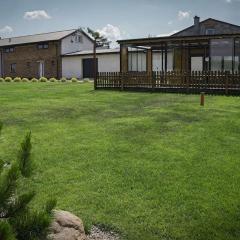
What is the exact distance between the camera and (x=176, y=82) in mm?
24859

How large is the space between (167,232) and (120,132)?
234 inches

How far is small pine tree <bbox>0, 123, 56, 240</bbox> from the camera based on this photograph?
3627 millimetres

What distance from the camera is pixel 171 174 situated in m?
7.92

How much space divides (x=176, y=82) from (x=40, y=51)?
31.3 meters

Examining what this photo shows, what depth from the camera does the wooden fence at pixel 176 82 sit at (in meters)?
22.9

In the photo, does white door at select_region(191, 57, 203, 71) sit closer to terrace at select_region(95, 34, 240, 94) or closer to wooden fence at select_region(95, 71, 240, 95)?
terrace at select_region(95, 34, 240, 94)

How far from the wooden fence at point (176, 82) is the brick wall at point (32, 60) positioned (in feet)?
82.0

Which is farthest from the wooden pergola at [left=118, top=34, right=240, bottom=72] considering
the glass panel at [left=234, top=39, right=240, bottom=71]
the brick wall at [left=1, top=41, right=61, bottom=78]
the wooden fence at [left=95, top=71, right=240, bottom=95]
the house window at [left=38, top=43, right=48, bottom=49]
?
the house window at [left=38, top=43, right=48, bottom=49]

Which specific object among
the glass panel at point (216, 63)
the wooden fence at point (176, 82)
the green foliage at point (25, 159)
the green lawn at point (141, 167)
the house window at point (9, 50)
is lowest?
the green lawn at point (141, 167)

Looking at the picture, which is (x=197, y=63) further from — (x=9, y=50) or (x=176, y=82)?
(x=9, y=50)

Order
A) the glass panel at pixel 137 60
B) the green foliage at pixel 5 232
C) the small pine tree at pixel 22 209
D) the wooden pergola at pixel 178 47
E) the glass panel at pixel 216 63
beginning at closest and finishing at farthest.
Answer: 1. the green foliage at pixel 5 232
2. the small pine tree at pixel 22 209
3. the wooden pergola at pixel 178 47
4. the glass panel at pixel 216 63
5. the glass panel at pixel 137 60

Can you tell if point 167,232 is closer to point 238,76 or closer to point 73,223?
point 73,223

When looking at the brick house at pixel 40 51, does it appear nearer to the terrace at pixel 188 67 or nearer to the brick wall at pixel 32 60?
the brick wall at pixel 32 60

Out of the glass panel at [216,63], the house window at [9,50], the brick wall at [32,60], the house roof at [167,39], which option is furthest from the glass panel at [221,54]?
the house window at [9,50]
